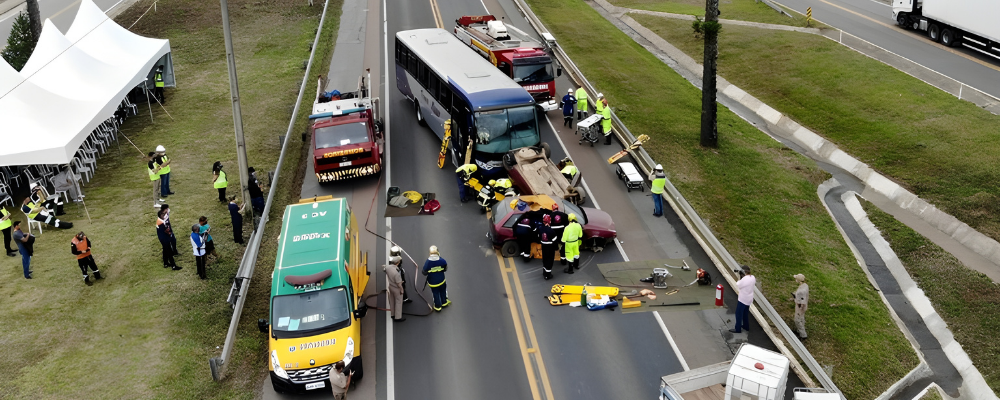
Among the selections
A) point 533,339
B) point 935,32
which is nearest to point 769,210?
point 533,339

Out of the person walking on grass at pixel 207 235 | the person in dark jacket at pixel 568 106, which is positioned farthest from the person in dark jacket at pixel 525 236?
the person in dark jacket at pixel 568 106

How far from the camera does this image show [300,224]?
16953 millimetres

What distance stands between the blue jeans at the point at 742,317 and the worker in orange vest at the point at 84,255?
1564 cm

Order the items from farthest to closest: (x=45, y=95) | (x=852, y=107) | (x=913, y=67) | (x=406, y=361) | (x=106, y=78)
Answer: (x=913, y=67), (x=852, y=107), (x=106, y=78), (x=45, y=95), (x=406, y=361)

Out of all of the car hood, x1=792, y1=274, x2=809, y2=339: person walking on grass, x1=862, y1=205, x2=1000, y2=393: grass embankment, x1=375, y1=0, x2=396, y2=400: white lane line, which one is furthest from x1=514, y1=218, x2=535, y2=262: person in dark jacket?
x1=862, y1=205, x2=1000, y2=393: grass embankment

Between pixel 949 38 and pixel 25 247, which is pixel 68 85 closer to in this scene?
pixel 25 247

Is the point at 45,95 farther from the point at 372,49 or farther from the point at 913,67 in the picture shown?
the point at 913,67

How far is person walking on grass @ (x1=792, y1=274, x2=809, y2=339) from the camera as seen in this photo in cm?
1588

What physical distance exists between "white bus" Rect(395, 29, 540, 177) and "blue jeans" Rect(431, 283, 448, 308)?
6059 millimetres

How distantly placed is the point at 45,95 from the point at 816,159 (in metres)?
28.3

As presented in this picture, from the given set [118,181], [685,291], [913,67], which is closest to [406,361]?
[685,291]

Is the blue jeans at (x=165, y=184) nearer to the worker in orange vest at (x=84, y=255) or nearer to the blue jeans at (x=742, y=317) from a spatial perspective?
the worker in orange vest at (x=84, y=255)

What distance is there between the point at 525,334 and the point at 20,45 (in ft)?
98.1

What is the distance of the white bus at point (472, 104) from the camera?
22.4m
